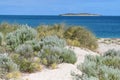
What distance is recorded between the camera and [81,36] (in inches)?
794

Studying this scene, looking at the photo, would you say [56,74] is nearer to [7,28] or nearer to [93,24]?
[7,28]

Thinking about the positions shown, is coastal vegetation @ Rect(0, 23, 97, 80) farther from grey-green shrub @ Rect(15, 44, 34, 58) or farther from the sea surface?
the sea surface

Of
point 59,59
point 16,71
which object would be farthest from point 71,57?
point 16,71

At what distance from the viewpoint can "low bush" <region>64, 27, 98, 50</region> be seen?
65.3ft

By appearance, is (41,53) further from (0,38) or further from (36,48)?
(0,38)

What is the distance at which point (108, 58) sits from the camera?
11.7 meters

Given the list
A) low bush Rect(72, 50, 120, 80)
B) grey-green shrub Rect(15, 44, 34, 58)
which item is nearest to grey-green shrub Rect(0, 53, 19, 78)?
grey-green shrub Rect(15, 44, 34, 58)

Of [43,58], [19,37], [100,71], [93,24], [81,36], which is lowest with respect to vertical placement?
[93,24]

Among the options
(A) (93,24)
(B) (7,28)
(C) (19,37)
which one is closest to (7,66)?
(C) (19,37)


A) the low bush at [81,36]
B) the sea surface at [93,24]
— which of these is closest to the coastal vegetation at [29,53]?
the low bush at [81,36]

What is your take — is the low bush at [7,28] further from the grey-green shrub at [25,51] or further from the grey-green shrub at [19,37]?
the grey-green shrub at [25,51]

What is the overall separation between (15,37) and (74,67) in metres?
4.25

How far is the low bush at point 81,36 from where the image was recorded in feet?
65.3

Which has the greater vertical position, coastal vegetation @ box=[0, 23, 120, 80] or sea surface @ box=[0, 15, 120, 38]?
coastal vegetation @ box=[0, 23, 120, 80]
